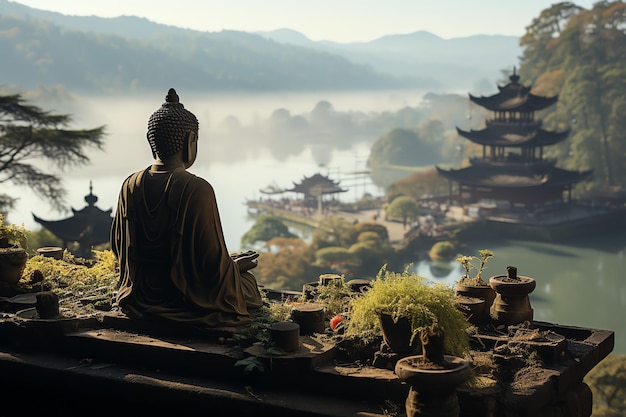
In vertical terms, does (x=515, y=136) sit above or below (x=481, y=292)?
above

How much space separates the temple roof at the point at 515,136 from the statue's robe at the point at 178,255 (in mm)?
38933

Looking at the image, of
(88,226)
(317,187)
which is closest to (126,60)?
(317,187)

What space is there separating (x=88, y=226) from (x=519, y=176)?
92.0 feet

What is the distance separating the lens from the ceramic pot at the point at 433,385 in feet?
18.0

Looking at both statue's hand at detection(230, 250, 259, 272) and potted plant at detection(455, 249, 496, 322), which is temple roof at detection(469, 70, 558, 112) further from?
statue's hand at detection(230, 250, 259, 272)

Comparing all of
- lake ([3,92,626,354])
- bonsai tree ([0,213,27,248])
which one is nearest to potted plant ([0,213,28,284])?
bonsai tree ([0,213,27,248])

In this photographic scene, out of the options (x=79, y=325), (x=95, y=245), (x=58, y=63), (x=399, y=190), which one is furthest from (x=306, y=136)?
(x=79, y=325)

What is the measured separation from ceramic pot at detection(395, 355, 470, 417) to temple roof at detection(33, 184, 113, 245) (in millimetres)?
18218

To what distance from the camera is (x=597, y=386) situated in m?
18.6

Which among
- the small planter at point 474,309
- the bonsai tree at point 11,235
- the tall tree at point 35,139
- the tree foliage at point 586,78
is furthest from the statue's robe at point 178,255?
the tree foliage at point 586,78

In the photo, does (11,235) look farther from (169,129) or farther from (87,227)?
(87,227)

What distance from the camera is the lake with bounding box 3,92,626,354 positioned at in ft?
106

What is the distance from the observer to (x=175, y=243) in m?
7.39

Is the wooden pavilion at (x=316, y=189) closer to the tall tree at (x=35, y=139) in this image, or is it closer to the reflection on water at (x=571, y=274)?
the reflection on water at (x=571, y=274)
